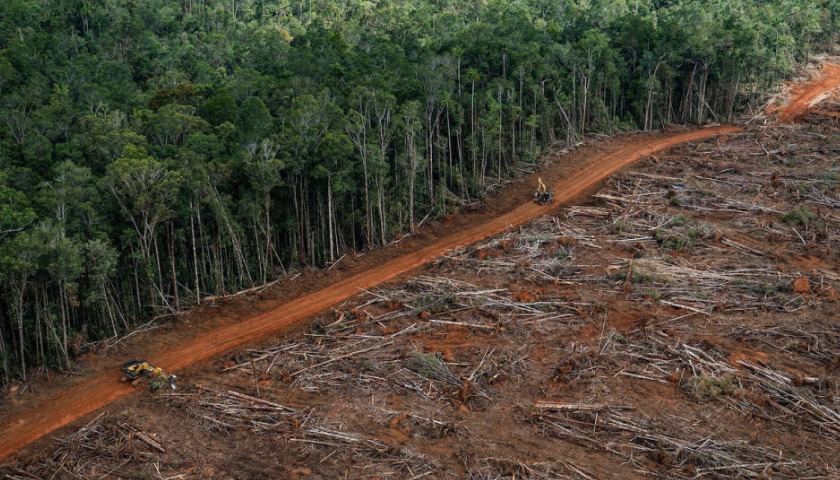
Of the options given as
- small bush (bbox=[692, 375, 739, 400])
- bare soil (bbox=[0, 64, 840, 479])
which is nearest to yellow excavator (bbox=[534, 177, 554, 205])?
bare soil (bbox=[0, 64, 840, 479])

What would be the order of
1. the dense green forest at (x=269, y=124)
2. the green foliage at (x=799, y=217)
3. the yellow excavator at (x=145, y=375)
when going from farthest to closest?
the green foliage at (x=799, y=217), the dense green forest at (x=269, y=124), the yellow excavator at (x=145, y=375)

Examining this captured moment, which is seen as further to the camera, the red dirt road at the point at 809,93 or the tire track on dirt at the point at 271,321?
the red dirt road at the point at 809,93

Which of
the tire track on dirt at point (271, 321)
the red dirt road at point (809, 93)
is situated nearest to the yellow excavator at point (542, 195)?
the tire track on dirt at point (271, 321)

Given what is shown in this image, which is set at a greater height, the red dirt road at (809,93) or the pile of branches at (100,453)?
the red dirt road at (809,93)

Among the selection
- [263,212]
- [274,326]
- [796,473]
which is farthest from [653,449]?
[263,212]

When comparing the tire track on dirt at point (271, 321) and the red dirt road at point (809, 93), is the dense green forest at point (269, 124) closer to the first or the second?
the tire track on dirt at point (271, 321)

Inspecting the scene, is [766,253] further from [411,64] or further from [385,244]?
[411,64]
